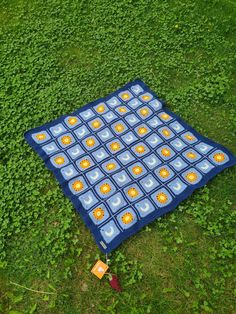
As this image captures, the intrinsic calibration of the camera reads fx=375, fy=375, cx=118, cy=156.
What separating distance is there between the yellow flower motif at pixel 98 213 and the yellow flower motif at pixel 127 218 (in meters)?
0.20

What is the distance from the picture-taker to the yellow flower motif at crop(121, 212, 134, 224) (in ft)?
11.4

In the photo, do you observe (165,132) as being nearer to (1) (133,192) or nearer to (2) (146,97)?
(2) (146,97)

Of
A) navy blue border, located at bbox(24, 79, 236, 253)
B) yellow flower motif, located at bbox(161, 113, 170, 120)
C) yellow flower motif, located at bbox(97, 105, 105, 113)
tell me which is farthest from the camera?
yellow flower motif, located at bbox(97, 105, 105, 113)

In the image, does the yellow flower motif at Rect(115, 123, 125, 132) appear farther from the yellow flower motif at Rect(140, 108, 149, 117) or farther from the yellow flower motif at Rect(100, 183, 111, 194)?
the yellow flower motif at Rect(100, 183, 111, 194)

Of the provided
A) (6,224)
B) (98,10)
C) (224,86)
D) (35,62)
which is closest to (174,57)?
(224,86)

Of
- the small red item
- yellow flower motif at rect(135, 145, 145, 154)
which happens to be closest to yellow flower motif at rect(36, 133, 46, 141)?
yellow flower motif at rect(135, 145, 145, 154)

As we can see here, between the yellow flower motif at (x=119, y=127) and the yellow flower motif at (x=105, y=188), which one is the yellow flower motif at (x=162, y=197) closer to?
the yellow flower motif at (x=105, y=188)

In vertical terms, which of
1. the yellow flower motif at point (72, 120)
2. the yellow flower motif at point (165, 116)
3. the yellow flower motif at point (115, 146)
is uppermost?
the yellow flower motif at point (72, 120)

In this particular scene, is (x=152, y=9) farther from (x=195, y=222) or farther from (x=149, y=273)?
(x=149, y=273)

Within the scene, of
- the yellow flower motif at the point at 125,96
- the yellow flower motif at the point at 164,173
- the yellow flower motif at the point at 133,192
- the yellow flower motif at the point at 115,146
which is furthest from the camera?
the yellow flower motif at the point at 125,96

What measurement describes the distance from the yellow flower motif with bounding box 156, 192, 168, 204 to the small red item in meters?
0.83

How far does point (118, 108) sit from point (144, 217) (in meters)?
1.44

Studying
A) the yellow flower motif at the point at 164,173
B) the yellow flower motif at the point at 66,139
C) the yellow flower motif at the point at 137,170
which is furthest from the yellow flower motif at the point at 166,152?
the yellow flower motif at the point at 66,139

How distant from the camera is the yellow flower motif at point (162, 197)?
3572 millimetres
